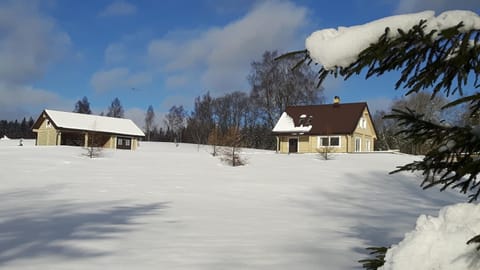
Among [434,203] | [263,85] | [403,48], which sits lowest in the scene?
[434,203]

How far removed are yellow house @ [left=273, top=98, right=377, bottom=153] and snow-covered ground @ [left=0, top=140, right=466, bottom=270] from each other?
1484 centimetres

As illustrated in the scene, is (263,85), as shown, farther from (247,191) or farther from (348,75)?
(348,75)

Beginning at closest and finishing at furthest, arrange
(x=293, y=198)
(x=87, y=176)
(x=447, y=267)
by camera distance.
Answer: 1. (x=447, y=267)
2. (x=293, y=198)
3. (x=87, y=176)

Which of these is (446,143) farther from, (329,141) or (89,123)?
(89,123)

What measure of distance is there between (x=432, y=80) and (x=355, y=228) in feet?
22.1

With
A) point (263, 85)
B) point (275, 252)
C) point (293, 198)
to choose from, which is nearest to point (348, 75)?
point (275, 252)

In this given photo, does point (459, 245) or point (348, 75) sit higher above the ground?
point (348, 75)

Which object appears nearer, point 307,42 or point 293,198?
point 307,42

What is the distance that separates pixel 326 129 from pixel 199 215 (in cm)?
2979

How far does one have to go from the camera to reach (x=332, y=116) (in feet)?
129

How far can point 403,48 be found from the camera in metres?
2.13

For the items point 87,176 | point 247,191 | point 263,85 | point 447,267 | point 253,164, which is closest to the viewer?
point 447,267

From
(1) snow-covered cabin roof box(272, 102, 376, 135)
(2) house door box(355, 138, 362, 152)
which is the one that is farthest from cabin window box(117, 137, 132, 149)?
(2) house door box(355, 138, 362, 152)

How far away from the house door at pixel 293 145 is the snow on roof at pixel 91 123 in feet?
59.0
